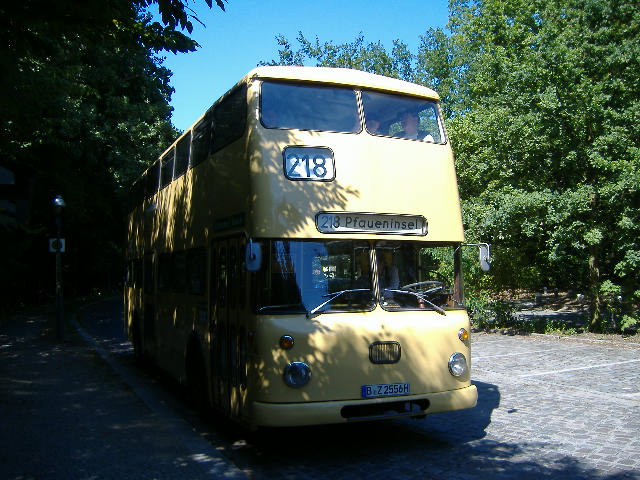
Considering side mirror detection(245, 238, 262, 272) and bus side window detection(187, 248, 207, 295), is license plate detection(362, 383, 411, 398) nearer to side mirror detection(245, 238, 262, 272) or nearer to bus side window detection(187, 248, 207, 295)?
side mirror detection(245, 238, 262, 272)

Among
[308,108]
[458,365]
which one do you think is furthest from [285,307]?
[308,108]

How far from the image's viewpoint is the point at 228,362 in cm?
757

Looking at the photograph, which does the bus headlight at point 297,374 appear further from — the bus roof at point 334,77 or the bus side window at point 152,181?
the bus side window at point 152,181

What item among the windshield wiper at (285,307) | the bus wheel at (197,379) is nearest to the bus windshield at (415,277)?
the windshield wiper at (285,307)

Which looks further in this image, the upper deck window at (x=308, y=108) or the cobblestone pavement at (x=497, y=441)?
the upper deck window at (x=308, y=108)

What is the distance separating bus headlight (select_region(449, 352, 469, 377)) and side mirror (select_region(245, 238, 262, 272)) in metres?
2.47

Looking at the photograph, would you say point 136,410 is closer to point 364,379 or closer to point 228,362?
point 228,362

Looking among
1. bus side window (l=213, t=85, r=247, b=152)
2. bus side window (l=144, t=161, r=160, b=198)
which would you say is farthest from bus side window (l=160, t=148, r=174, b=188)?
bus side window (l=213, t=85, r=247, b=152)

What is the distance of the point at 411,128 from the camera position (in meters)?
7.70

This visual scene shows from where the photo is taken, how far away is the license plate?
262 inches

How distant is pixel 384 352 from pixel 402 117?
111 inches

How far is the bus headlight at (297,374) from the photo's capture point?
21.1 ft

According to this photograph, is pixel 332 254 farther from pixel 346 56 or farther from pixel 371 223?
pixel 346 56

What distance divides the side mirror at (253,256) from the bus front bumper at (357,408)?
139 centimetres
